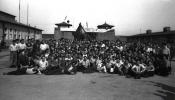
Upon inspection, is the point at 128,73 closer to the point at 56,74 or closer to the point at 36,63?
the point at 56,74

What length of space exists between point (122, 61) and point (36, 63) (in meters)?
5.34

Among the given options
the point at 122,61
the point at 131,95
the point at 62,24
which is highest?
the point at 62,24

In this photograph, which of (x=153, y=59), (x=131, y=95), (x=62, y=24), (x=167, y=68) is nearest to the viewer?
(x=131, y=95)

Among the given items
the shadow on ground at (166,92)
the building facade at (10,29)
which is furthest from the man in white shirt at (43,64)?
the building facade at (10,29)

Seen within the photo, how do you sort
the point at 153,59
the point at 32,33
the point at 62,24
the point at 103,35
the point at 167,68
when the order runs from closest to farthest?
the point at 167,68
the point at 153,59
the point at 103,35
the point at 62,24
the point at 32,33

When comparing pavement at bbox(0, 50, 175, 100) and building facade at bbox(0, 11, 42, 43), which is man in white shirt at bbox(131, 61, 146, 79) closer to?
pavement at bbox(0, 50, 175, 100)

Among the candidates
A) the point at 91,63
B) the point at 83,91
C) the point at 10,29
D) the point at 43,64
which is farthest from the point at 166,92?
the point at 10,29

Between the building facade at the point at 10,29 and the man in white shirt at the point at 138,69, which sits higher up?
the building facade at the point at 10,29

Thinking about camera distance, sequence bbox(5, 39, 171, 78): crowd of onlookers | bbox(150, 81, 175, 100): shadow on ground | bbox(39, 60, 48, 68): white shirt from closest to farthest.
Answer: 1. bbox(150, 81, 175, 100): shadow on ground
2. bbox(5, 39, 171, 78): crowd of onlookers
3. bbox(39, 60, 48, 68): white shirt

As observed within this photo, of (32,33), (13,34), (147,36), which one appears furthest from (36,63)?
(32,33)

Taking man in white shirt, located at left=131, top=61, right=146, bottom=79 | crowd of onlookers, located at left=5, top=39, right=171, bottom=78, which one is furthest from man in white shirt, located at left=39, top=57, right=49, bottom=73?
man in white shirt, located at left=131, top=61, right=146, bottom=79

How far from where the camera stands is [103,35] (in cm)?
3400

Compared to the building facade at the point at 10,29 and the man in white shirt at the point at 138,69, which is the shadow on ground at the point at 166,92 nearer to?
the man in white shirt at the point at 138,69

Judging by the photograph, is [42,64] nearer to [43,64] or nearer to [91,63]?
[43,64]
